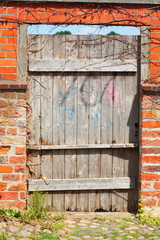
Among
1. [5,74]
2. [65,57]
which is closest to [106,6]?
[65,57]

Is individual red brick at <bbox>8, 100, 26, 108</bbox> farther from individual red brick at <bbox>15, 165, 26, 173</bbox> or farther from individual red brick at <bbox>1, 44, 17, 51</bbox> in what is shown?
individual red brick at <bbox>15, 165, 26, 173</bbox>

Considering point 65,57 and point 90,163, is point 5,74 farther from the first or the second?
point 90,163

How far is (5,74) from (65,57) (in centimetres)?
84

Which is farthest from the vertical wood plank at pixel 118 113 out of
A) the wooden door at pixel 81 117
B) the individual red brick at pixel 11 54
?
the individual red brick at pixel 11 54

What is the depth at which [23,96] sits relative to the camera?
461 centimetres

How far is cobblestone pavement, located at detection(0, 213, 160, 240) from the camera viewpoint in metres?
4.04

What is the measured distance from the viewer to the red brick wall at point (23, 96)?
15.1 feet

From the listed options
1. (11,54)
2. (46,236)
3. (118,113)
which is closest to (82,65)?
(118,113)

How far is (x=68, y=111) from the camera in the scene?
4836 mm

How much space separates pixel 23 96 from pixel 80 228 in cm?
184

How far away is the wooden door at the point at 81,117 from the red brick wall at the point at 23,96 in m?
0.22

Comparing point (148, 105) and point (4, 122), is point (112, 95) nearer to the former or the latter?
point (148, 105)

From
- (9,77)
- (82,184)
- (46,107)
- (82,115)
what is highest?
(9,77)

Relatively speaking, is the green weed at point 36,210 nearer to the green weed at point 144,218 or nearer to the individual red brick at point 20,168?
the individual red brick at point 20,168
